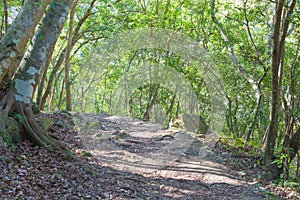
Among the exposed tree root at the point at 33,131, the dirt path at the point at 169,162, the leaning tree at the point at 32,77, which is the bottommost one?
the dirt path at the point at 169,162

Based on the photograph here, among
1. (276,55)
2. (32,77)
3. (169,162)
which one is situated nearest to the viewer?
(32,77)

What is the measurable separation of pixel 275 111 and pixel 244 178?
5.85 feet

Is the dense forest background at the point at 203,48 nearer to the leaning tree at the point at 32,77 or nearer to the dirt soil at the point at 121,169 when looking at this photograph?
the dirt soil at the point at 121,169

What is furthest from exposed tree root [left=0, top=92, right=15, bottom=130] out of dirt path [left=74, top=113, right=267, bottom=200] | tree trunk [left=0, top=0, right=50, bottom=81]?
dirt path [left=74, top=113, right=267, bottom=200]

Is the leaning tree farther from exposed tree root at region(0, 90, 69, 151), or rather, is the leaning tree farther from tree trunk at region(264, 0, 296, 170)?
tree trunk at region(264, 0, 296, 170)

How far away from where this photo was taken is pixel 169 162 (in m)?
8.27

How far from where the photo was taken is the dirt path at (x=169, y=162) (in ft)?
21.1

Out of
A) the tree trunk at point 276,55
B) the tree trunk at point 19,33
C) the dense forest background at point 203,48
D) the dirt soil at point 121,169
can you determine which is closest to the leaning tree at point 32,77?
the dirt soil at point 121,169

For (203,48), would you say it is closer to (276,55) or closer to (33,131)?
(276,55)

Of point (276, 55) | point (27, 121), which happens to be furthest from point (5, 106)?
point (276, 55)

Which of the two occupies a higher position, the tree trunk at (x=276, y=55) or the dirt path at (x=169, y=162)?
the tree trunk at (x=276, y=55)

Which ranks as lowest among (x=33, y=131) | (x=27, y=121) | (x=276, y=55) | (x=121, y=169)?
(x=121, y=169)

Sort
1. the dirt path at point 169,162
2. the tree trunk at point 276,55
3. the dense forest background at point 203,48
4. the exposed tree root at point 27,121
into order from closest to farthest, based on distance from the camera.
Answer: the exposed tree root at point 27,121
the dirt path at point 169,162
the tree trunk at point 276,55
the dense forest background at point 203,48

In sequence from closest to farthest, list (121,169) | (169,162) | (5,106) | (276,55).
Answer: (5,106), (121,169), (276,55), (169,162)
